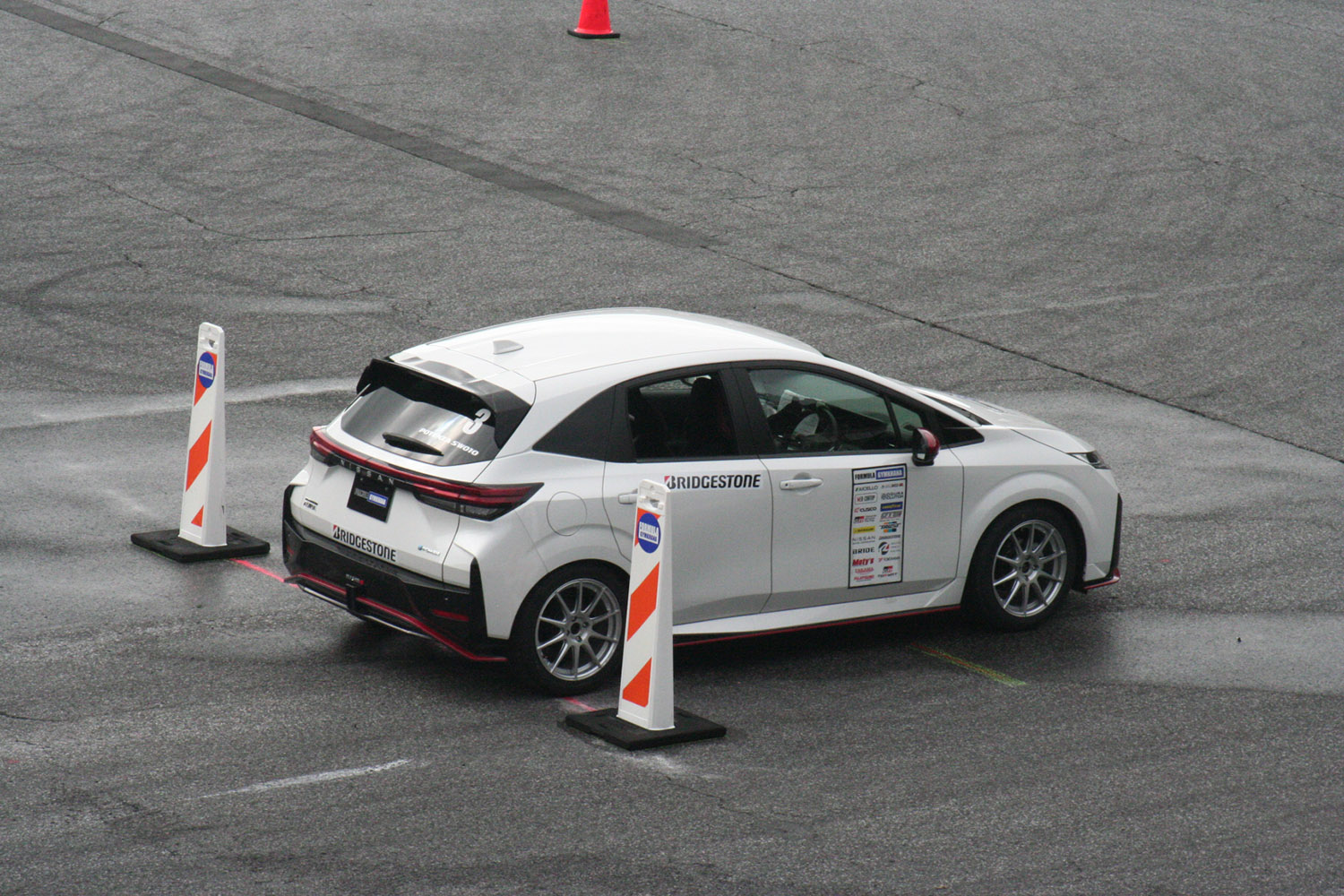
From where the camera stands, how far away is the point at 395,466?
763cm

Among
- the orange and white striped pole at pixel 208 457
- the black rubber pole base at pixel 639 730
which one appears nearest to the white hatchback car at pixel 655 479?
the black rubber pole base at pixel 639 730

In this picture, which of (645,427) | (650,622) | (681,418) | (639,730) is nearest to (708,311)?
(681,418)

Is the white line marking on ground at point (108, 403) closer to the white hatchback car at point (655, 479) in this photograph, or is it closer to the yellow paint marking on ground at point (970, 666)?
the white hatchback car at point (655, 479)

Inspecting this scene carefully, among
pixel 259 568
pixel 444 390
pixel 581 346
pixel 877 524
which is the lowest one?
pixel 259 568

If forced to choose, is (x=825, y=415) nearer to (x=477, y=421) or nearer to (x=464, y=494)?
(x=477, y=421)

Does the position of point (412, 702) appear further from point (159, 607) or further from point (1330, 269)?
point (1330, 269)

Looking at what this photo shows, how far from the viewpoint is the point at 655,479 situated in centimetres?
770

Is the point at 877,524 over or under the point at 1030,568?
over

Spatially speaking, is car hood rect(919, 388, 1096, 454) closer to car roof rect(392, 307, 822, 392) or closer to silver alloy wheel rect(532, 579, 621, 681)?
car roof rect(392, 307, 822, 392)

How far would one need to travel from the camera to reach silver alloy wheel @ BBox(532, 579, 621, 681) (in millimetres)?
7594

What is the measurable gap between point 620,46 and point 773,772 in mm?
19041

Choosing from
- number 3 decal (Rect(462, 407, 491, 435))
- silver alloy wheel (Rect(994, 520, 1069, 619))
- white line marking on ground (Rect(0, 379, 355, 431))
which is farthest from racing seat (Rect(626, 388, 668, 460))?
white line marking on ground (Rect(0, 379, 355, 431))

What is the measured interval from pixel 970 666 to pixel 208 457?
451 centimetres

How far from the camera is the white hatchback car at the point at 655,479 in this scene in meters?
7.48
